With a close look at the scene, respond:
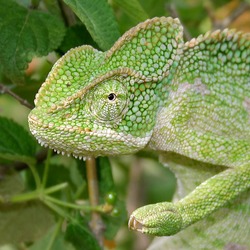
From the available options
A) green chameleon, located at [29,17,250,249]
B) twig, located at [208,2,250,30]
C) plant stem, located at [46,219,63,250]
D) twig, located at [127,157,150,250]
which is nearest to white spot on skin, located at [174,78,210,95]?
green chameleon, located at [29,17,250,249]

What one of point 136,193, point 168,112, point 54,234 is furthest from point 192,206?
point 136,193

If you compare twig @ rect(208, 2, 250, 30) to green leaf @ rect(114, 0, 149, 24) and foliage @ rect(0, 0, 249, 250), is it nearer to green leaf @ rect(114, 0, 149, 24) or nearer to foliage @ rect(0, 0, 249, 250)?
foliage @ rect(0, 0, 249, 250)

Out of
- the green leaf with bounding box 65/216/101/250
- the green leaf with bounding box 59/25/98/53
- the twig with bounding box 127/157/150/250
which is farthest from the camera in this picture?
the twig with bounding box 127/157/150/250

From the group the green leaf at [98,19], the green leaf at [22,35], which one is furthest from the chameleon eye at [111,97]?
the green leaf at [22,35]

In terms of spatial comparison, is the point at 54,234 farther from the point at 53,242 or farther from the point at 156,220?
the point at 156,220

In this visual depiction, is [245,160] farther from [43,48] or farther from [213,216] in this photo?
[43,48]

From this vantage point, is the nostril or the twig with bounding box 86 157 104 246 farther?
the twig with bounding box 86 157 104 246

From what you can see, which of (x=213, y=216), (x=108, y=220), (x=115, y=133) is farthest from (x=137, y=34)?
(x=108, y=220)
